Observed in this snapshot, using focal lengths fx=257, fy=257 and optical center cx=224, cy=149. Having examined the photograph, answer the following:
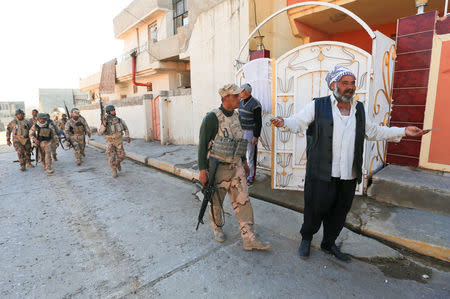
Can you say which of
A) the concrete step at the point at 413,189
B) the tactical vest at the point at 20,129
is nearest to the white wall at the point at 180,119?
the tactical vest at the point at 20,129

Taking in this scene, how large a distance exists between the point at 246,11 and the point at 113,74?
1223cm

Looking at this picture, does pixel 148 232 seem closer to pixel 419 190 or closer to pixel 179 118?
pixel 419 190

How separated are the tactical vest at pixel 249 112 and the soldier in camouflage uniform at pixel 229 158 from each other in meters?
1.51

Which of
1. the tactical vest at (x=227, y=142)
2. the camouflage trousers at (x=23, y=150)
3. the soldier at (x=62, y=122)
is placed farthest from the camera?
the soldier at (x=62, y=122)

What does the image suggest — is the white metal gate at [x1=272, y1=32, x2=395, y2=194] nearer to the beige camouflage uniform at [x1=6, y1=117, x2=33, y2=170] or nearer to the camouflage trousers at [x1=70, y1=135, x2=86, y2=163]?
the camouflage trousers at [x1=70, y1=135, x2=86, y2=163]

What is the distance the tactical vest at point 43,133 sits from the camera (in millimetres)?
6746

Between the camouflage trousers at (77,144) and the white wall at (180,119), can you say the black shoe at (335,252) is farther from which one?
the camouflage trousers at (77,144)

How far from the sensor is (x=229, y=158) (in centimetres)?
273

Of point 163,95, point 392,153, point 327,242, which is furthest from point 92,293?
point 163,95

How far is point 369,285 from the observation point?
223 centimetres

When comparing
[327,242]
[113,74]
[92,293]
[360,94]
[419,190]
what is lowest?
[92,293]

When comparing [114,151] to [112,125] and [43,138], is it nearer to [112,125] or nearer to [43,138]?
[112,125]

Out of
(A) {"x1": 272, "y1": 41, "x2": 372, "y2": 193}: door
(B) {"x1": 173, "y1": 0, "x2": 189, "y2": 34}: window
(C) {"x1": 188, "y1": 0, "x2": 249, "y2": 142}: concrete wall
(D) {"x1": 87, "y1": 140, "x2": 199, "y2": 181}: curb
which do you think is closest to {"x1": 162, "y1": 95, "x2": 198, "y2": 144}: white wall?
(C) {"x1": 188, "y1": 0, "x2": 249, "y2": 142}: concrete wall

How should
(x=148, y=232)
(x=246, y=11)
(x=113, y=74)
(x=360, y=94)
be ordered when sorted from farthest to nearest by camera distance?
(x=113, y=74) → (x=246, y=11) → (x=360, y=94) → (x=148, y=232)
